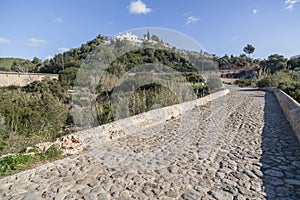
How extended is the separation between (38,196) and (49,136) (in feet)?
7.05

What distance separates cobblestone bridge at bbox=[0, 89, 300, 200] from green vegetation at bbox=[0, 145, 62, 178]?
152mm

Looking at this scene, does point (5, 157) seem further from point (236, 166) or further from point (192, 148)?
point (236, 166)

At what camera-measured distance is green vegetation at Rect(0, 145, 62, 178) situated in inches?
80.5

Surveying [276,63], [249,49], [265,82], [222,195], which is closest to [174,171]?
[222,195]

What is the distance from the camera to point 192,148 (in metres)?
2.80

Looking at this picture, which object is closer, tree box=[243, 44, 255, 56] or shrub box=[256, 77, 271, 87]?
shrub box=[256, 77, 271, 87]

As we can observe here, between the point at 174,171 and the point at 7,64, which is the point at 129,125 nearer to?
the point at 174,171

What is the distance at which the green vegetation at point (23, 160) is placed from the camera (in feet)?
6.71

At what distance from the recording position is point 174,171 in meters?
2.05

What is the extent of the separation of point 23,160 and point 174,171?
1.76m

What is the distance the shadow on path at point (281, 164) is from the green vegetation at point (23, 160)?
7.98 feet

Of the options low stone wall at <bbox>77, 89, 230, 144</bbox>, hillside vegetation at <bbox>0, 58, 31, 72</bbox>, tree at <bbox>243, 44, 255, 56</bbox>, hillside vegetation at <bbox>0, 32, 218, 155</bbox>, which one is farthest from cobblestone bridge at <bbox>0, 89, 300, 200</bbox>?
tree at <bbox>243, 44, 255, 56</bbox>

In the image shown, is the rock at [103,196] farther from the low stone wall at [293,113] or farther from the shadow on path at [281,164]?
the low stone wall at [293,113]

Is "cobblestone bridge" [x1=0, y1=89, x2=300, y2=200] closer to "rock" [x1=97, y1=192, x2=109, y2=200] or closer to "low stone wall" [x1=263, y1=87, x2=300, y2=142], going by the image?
"rock" [x1=97, y1=192, x2=109, y2=200]
